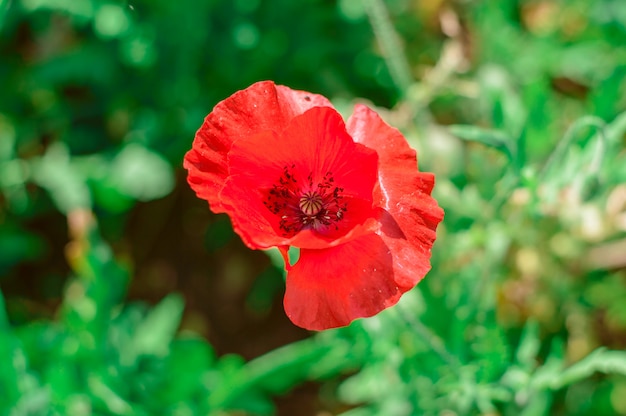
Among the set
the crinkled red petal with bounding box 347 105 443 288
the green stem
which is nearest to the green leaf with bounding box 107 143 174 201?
the green stem

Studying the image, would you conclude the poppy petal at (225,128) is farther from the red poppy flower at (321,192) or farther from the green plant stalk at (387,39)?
the green plant stalk at (387,39)

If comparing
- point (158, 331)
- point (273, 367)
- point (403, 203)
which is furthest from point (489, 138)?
point (158, 331)

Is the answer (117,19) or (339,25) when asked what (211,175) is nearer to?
(117,19)

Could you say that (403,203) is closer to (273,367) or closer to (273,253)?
(273,253)

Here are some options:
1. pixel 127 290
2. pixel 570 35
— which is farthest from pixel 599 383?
pixel 127 290

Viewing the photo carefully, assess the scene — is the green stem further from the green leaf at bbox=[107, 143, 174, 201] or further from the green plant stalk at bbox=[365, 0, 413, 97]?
A: the green leaf at bbox=[107, 143, 174, 201]

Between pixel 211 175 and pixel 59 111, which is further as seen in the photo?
pixel 59 111
